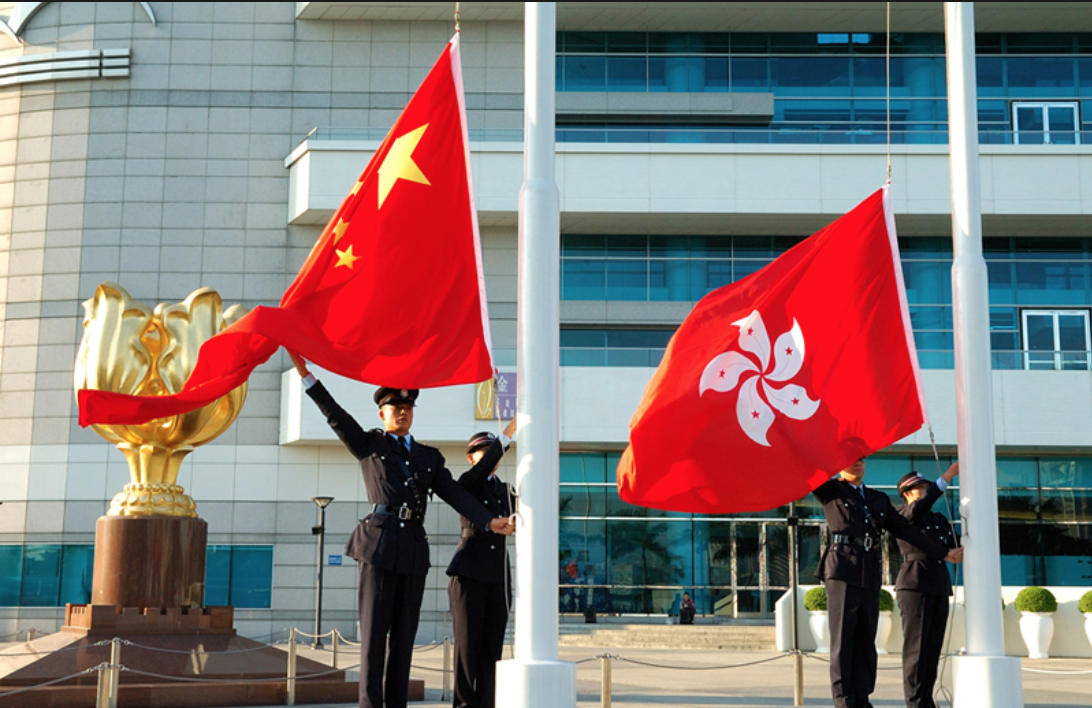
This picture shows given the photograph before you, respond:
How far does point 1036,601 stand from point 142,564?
583 inches

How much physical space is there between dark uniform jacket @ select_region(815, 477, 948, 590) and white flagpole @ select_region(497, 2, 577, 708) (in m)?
2.70

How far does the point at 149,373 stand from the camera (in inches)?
424

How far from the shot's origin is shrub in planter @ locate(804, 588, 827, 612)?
2012cm

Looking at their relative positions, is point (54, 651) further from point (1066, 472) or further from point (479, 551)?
point (1066, 472)

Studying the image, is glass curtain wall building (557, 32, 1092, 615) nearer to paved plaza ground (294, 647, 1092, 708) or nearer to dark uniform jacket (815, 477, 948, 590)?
paved plaza ground (294, 647, 1092, 708)

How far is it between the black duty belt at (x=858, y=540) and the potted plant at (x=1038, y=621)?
12.8 m

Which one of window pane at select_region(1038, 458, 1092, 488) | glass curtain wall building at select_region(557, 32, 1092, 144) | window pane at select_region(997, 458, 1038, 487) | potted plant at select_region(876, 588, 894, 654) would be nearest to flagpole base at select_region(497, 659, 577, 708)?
potted plant at select_region(876, 588, 894, 654)

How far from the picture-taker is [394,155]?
7.03 m

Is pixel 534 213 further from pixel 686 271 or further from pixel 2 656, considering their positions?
pixel 686 271

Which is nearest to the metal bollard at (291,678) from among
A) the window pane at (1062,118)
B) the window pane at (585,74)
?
the window pane at (585,74)

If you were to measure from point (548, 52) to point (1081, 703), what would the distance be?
8.60 meters

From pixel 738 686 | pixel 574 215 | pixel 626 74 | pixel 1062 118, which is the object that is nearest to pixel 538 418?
pixel 738 686

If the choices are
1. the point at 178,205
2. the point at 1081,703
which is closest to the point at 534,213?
the point at 1081,703

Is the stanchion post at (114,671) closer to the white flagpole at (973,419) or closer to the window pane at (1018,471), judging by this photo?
the white flagpole at (973,419)
